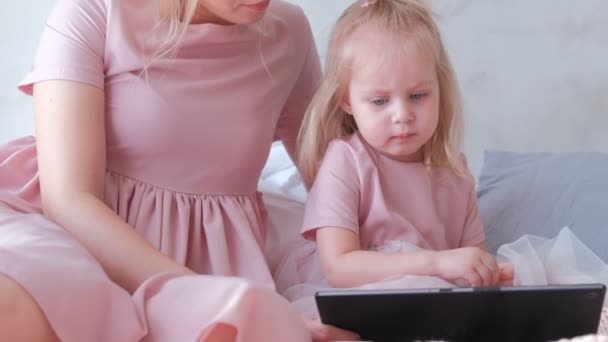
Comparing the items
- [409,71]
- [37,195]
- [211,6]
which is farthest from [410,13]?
[37,195]

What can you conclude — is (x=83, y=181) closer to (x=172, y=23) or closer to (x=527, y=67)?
(x=172, y=23)

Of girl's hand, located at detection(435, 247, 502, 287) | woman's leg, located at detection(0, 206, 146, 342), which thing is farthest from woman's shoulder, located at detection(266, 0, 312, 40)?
woman's leg, located at detection(0, 206, 146, 342)

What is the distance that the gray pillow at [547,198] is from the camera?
147 centimetres

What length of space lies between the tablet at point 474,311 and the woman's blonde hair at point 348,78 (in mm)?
438

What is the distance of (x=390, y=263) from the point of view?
123 cm

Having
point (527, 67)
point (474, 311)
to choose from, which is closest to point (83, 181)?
point (474, 311)

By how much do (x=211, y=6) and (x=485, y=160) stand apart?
630mm

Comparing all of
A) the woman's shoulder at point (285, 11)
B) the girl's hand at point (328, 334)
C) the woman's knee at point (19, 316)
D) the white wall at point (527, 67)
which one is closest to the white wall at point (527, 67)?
the white wall at point (527, 67)

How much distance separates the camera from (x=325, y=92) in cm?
138

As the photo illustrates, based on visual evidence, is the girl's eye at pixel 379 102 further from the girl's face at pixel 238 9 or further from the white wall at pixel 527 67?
the white wall at pixel 527 67

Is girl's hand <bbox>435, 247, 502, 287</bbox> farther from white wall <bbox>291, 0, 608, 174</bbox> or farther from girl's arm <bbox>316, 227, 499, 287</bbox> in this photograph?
white wall <bbox>291, 0, 608, 174</bbox>

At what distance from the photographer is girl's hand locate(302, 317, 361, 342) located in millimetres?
1027

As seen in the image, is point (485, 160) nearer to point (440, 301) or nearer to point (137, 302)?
point (440, 301)

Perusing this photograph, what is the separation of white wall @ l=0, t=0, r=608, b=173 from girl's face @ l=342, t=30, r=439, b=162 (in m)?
0.53
